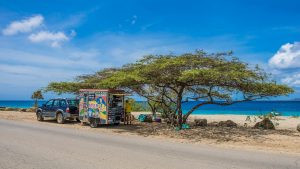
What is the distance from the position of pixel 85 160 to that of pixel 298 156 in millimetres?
6713

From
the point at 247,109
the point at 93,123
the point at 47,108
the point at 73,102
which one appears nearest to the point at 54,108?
the point at 47,108

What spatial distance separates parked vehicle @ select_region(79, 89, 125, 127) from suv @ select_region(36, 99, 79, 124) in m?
1.49

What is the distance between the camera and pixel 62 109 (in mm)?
22922

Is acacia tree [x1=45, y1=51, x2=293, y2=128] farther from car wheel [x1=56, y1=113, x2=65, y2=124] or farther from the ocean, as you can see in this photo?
the ocean

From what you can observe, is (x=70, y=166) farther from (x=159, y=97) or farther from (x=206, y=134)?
(x=159, y=97)

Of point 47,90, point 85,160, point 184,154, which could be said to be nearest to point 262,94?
point 184,154

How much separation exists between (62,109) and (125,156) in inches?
542

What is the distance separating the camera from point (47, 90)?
2738 cm

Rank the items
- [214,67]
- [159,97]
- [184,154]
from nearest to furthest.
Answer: [184,154] → [214,67] → [159,97]

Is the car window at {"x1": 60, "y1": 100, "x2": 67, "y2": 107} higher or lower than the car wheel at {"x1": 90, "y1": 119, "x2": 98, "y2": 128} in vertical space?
higher

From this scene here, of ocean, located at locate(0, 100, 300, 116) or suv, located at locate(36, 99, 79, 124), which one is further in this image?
ocean, located at locate(0, 100, 300, 116)

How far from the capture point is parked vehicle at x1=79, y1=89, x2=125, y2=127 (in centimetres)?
1986

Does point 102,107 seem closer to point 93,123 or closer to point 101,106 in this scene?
point 101,106

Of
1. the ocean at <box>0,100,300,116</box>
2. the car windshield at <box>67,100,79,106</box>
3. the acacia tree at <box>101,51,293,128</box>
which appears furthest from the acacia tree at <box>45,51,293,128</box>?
the ocean at <box>0,100,300,116</box>
